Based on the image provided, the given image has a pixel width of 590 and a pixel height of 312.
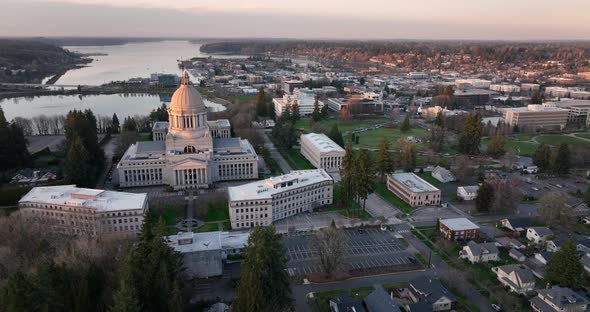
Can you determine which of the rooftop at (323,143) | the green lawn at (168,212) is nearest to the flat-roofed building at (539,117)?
the rooftop at (323,143)

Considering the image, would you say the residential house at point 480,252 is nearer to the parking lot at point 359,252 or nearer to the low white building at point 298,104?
the parking lot at point 359,252

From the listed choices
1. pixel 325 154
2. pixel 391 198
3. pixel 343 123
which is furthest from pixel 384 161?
pixel 343 123

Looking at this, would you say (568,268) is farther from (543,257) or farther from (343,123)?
(343,123)

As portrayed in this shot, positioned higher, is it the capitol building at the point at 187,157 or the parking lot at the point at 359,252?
the capitol building at the point at 187,157

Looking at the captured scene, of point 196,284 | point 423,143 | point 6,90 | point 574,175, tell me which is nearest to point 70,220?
point 196,284

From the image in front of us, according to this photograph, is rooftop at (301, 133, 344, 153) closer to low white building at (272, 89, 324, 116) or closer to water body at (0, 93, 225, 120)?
low white building at (272, 89, 324, 116)

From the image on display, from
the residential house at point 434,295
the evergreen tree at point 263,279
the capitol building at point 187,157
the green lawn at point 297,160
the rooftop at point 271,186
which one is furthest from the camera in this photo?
the green lawn at point 297,160

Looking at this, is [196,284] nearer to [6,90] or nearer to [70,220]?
[70,220]
